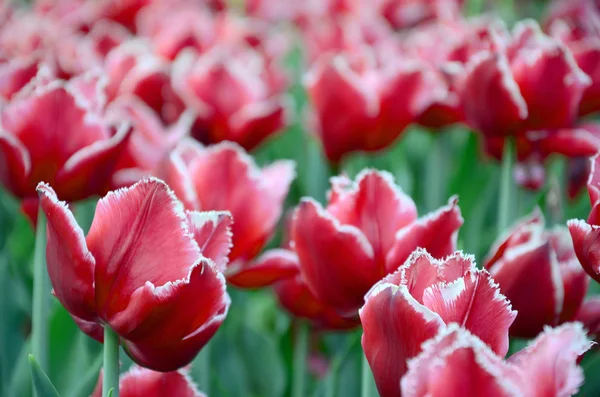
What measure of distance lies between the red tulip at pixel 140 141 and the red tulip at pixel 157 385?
0.26m

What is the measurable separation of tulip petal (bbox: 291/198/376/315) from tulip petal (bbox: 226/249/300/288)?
0.23 feet

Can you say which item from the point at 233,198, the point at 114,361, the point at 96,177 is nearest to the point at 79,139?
the point at 96,177

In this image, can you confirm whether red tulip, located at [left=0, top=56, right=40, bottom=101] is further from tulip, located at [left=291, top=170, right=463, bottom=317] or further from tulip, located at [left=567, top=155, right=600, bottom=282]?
tulip, located at [left=567, top=155, right=600, bottom=282]

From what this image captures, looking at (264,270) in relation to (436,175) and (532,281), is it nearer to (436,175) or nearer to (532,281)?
(532,281)

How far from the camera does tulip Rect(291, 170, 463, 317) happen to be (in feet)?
1.92

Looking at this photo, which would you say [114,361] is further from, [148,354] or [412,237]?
[412,237]

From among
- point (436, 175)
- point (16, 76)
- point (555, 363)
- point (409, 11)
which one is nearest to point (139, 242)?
point (555, 363)

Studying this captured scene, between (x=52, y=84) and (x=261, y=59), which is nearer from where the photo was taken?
(x=52, y=84)

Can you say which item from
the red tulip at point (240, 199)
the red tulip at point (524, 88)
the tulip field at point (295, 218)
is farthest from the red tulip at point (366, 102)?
the red tulip at point (240, 199)

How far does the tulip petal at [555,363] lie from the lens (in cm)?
40

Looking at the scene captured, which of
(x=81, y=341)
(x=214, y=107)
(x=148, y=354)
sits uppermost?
(x=148, y=354)

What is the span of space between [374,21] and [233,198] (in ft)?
3.12

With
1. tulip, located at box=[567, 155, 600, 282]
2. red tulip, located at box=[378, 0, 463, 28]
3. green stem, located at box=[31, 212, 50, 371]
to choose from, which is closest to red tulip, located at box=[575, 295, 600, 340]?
tulip, located at box=[567, 155, 600, 282]

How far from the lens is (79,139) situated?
726 mm
